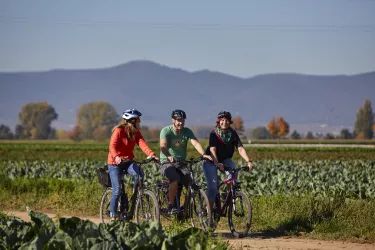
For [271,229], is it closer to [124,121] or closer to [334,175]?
[124,121]

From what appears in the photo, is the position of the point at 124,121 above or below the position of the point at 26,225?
above

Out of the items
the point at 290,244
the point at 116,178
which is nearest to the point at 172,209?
the point at 116,178

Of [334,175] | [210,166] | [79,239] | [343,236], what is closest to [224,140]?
[210,166]

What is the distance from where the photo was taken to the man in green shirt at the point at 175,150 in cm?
1319

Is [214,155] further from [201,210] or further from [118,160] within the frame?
[118,160]

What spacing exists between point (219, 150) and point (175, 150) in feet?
2.49

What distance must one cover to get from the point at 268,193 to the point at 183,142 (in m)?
6.12

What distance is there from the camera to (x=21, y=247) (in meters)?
8.34

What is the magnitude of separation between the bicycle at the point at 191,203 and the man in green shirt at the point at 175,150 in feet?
0.30

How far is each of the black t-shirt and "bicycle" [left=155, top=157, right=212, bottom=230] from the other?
324mm

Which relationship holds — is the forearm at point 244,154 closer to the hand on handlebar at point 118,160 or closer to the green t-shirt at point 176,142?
the green t-shirt at point 176,142

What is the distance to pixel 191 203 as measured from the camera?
13539 millimetres

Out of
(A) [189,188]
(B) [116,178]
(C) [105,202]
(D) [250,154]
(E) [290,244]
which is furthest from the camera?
(D) [250,154]

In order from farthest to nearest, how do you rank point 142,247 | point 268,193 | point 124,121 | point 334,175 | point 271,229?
point 334,175
point 268,193
point 271,229
point 124,121
point 142,247
